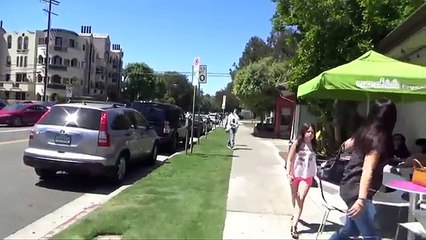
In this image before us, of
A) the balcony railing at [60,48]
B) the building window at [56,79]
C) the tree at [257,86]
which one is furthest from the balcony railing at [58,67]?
the tree at [257,86]

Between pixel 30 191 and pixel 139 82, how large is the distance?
92854 mm

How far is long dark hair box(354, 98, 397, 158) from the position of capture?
456 cm

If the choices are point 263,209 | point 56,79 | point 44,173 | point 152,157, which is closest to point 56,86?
point 56,79

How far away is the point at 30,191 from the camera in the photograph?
956 cm

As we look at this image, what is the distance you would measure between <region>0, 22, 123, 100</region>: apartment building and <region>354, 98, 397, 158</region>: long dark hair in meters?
75.9

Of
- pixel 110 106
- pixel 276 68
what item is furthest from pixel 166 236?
pixel 276 68

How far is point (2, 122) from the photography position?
29484 mm

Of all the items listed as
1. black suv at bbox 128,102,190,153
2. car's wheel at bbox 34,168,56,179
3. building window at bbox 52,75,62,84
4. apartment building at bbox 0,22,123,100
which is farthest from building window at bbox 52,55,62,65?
car's wheel at bbox 34,168,56,179

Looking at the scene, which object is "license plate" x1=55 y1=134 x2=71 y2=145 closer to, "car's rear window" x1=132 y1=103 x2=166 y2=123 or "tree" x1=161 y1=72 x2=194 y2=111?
"car's rear window" x1=132 y1=103 x2=166 y2=123

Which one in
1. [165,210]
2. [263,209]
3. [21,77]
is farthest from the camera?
[21,77]

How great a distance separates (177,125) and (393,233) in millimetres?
13274

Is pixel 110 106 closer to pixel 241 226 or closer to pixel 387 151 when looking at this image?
pixel 241 226

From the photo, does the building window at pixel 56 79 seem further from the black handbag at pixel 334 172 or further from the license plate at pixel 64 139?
the black handbag at pixel 334 172

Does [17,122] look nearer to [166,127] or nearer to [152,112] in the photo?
[152,112]
